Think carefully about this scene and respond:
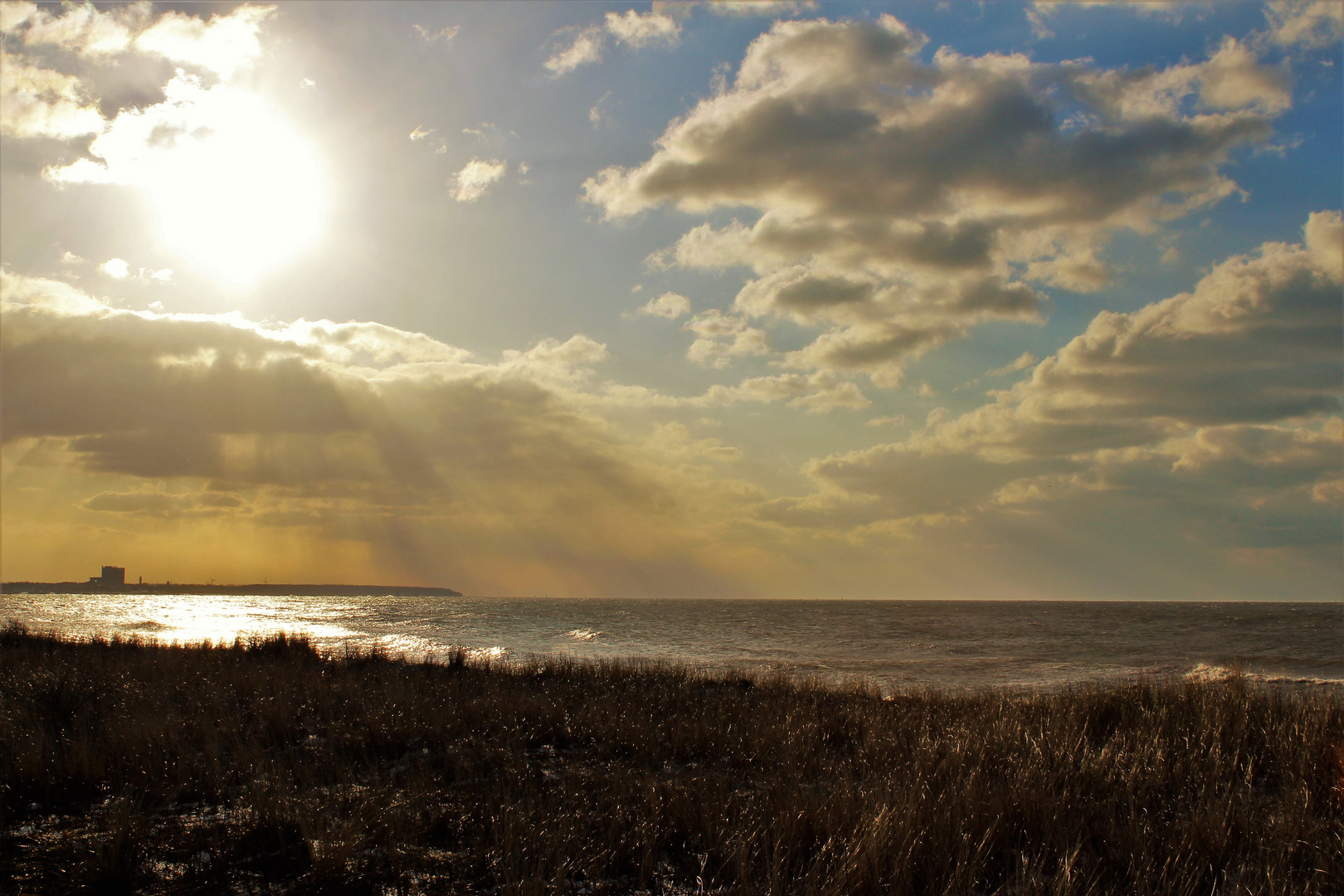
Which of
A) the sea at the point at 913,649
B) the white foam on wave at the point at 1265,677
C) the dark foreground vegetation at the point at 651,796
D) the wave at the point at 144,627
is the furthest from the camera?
the wave at the point at 144,627

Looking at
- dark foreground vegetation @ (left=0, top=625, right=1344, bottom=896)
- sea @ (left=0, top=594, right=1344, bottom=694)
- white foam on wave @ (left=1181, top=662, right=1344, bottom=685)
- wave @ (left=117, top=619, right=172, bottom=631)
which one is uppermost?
dark foreground vegetation @ (left=0, top=625, right=1344, bottom=896)

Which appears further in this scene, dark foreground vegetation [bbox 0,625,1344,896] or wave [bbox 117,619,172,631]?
wave [bbox 117,619,172,631]

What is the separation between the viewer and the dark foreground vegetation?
473 cm

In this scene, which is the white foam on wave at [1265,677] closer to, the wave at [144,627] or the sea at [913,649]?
the sea at [913,649]

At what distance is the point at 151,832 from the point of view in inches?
216

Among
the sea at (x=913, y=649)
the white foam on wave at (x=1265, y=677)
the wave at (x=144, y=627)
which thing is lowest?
the wave at (x=144, y=627)

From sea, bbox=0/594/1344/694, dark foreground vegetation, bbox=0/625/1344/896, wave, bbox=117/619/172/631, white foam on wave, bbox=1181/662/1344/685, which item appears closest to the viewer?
dark foreground vegetation, bbox=0/625/1344/896

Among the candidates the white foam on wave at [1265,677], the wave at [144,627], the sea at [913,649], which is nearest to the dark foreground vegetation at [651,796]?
the sea at [913,649]

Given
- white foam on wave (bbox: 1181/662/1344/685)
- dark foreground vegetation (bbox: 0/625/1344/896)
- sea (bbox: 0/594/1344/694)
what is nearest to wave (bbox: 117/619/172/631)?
sea (bbox: 0/594/1344/694)

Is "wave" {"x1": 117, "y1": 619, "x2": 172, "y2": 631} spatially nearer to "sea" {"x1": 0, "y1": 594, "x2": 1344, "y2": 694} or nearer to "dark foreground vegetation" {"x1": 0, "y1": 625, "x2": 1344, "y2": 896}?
"sea" {"x1": 0, "y1": 594, "x2": 1344, "y2": 694}

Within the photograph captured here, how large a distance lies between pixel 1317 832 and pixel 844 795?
353 cm

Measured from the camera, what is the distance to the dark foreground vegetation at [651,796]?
4.73 metres

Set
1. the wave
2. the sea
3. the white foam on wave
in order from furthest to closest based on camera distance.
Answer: the wave → the sea → the white foam on wave

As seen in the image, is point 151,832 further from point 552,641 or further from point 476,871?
point 552,641
